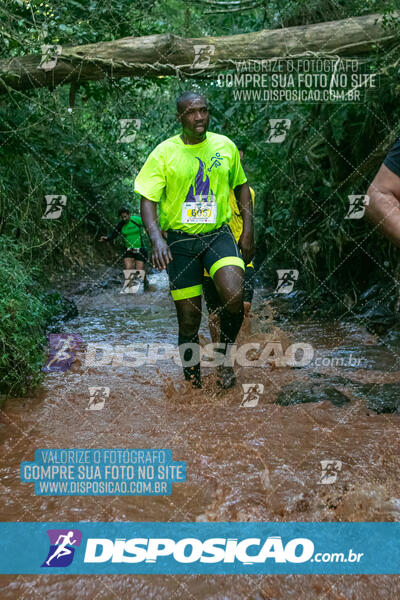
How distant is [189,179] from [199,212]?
0.75ft

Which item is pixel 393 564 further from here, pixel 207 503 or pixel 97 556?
pixel 97 556

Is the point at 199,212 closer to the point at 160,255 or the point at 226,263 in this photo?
the point at 226,263

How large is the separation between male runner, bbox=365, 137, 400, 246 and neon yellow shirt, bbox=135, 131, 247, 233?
5.45 ft

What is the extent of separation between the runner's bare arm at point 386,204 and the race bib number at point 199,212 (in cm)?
167

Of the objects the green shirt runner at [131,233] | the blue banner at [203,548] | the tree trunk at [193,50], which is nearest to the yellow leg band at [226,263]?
the blue banner at [203,548]

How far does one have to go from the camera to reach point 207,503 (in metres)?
2.58

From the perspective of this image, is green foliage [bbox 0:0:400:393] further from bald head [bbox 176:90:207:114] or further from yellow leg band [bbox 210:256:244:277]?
bald head [bbox 176:90:207:114]

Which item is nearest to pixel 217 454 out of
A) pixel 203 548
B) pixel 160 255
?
pixel 203 548

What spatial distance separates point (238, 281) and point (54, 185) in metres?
6.24

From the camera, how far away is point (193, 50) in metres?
5.95

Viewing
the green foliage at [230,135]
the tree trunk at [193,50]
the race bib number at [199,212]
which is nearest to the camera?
the race bib number at [199,212]

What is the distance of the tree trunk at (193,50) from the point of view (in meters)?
5.92

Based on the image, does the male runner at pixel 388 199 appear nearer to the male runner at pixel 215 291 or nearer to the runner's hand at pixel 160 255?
the runner's hand at pixel 160 255

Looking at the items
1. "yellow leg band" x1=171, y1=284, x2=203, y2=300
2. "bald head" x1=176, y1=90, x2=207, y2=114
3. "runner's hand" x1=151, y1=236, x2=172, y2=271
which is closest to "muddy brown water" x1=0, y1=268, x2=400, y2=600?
"yellow leg band" x1=171, y1=284, x2=203, y2=300
